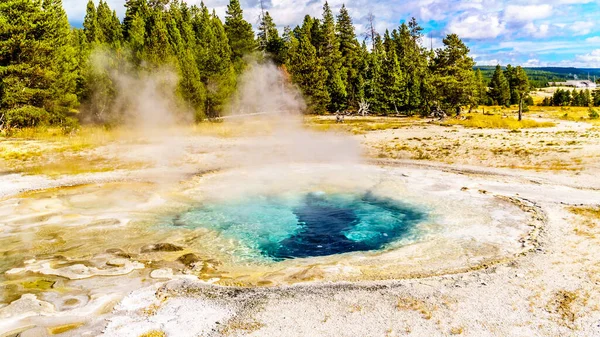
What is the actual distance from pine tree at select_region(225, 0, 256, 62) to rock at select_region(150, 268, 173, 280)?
138ft

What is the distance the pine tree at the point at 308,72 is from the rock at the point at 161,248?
31725mm

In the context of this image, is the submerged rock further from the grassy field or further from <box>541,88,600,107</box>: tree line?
<box>541,88,600,107</box>: tree line

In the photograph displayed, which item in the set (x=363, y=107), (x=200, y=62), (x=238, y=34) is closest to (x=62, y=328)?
(x=200, y=62)

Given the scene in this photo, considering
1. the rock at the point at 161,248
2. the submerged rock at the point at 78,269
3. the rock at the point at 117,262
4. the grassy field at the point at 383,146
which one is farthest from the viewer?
the grassy field at the point at 383,146

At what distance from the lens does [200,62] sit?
32781 mm

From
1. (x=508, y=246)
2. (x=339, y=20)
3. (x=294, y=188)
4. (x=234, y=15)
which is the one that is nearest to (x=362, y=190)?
(x=294, y=188)

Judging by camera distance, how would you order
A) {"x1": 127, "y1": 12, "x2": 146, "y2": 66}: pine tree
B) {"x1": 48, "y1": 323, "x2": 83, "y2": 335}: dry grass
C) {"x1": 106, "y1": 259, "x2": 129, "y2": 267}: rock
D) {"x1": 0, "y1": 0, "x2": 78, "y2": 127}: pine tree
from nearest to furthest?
{"x1": 48, "y1": 323, "x2": 83, "y2": 335}: dry grass
{"x1": 106, "y1": 259, "x2": 129, "y2": 267}: rock
{"x1": 0, "y1": 0, "x2": 78, "y2": 127}: pine tree
{"x1": 127, "y1": 12, "x2": 146, "y2": 66}: pine tree

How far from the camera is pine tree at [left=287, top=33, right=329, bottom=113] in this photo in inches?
1534

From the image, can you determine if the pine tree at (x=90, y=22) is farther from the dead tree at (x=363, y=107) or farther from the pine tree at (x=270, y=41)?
the dead tree at (x=363, y=107)

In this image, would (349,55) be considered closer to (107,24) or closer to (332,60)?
(332,60)

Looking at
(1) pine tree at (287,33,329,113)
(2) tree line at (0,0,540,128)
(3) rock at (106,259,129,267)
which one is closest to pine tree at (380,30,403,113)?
(2) tree line at (0,0,540,128)

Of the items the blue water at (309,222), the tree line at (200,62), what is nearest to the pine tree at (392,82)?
the tree line at (200,62)

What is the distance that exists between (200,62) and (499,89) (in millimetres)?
54155

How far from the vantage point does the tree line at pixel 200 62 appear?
25734 millimetres
